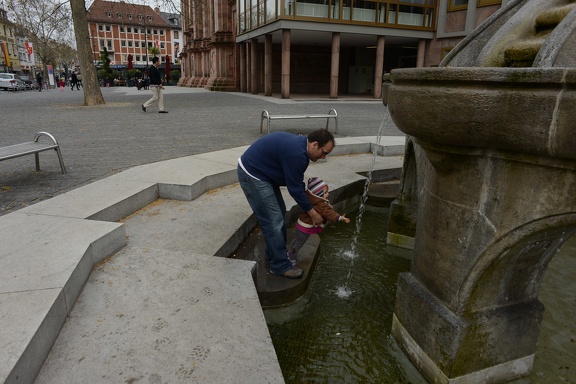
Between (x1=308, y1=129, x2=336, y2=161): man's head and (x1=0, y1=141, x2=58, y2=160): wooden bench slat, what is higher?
(x1=308, y1=129, x2=336, y2=161): man's head

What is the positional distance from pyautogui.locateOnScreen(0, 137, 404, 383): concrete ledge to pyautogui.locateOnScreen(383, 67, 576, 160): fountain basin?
148 centimetres

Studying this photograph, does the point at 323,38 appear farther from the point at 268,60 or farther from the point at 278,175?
the point at 278,175

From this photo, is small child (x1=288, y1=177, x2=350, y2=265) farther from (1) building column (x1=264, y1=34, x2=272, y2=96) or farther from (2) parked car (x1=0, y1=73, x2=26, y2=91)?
(2) parked car (x1=0, y1=73, x2=26, y2=91)

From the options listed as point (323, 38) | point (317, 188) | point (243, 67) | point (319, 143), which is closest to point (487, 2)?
point (323, 38)

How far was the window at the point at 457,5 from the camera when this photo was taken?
23.4 meters

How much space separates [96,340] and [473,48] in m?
3.14

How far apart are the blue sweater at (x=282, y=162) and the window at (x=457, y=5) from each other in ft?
79.9

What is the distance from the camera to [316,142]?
3.09 m

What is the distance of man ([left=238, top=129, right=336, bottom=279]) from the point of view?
3111mm

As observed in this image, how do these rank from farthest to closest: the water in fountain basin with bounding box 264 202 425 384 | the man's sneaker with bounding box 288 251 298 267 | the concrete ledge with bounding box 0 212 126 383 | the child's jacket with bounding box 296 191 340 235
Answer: the man's sneaker with bounding box 288 251 298 267 < the child's jacket with bounding box 296 191 340 235 < the water in fountain basin with bounding box 264 202 425 384 < the concrete ledge with bounding box 0 212 126 383

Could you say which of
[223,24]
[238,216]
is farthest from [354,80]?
[238,216]

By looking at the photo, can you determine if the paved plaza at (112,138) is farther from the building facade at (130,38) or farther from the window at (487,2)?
the building facade at (130,38)

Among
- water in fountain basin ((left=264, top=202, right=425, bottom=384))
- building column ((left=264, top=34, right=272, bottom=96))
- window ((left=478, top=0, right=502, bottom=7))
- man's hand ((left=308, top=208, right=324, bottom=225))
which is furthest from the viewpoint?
building column ((left=264, top=34, right=272, bottom=96))

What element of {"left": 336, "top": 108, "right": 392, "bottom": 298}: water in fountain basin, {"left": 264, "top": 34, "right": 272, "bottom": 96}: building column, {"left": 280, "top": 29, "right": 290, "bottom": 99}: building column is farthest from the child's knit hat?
{"left": 264, "top": 34, "right": 272, "bottom": 96}: building column
